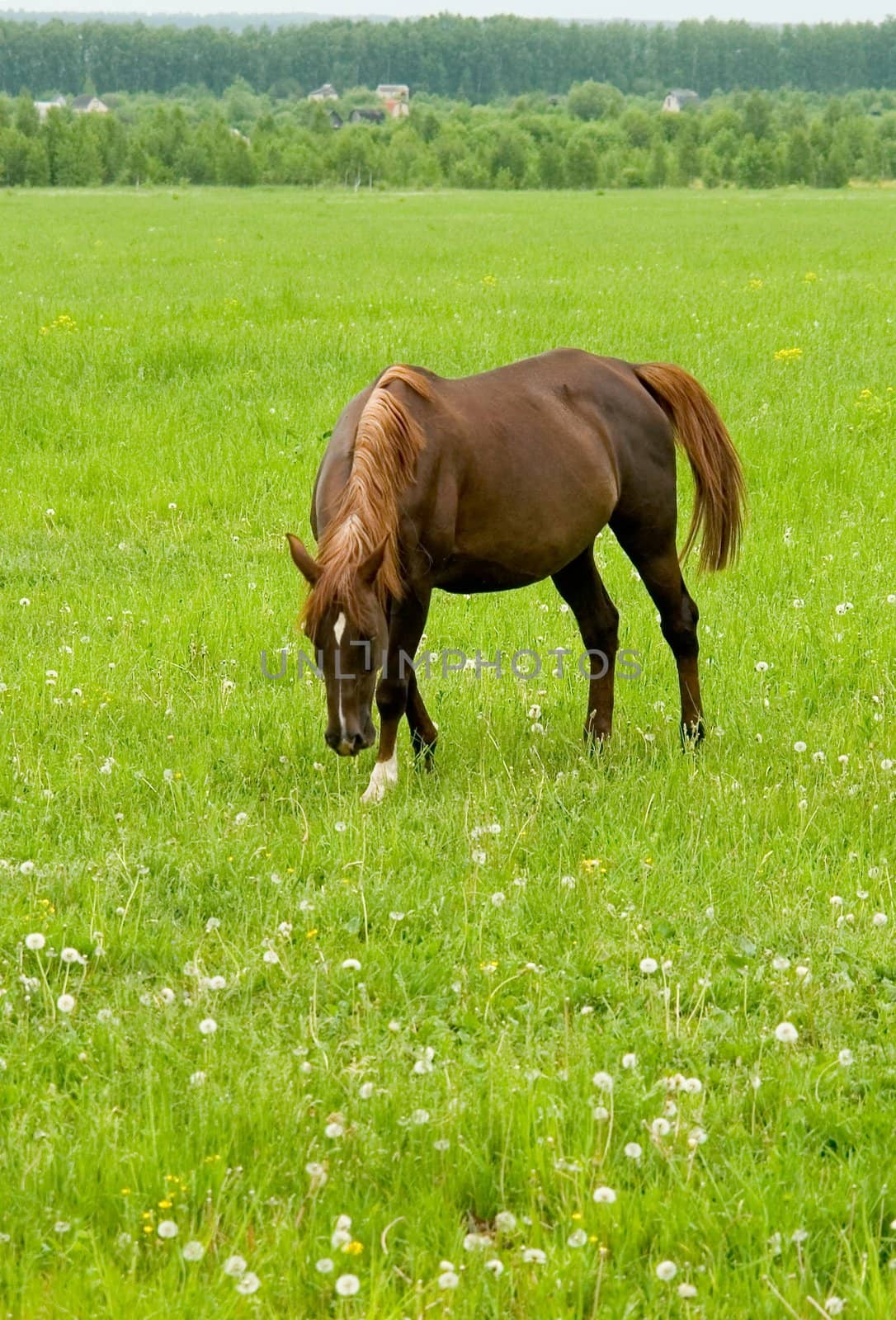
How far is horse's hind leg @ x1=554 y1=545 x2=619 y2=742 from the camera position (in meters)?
7.39

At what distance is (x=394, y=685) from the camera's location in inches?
247

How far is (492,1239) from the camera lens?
3396 mm

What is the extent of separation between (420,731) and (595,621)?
128cm

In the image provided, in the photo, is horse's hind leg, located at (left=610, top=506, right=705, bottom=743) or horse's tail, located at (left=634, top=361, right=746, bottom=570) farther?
horse's tail, located at (left=634, top=361, right=746, bottom=570)

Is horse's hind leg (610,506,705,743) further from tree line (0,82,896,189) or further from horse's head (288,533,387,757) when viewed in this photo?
tree line (0,82,896,189)

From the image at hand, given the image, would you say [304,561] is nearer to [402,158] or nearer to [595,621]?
[595,621]

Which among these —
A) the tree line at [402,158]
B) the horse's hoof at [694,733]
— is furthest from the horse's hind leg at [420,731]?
the tree line at [402,158]

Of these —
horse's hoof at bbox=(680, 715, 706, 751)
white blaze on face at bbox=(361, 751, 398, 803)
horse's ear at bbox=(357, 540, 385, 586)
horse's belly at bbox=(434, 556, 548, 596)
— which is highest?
horse's ear at bbox=(357, 540, 385, 586)

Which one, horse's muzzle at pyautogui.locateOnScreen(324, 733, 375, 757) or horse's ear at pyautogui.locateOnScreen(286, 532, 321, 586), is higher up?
horse's ear at pyautogui.locateOnScreen(286, 532, 321, 586)

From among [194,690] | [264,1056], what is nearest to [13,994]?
[264,1056]

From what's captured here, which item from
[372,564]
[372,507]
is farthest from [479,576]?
[372,564]

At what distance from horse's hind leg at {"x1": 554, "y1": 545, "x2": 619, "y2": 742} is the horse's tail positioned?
1.67ft

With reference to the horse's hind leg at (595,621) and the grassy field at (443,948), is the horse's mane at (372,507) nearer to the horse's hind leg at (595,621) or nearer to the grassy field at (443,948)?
the grassy field at (443,948)

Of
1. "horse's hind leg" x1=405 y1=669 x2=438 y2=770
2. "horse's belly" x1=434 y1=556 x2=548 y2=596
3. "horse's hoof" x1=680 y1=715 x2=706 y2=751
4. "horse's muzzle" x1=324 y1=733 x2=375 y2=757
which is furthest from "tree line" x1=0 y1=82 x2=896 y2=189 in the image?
"horse's muzzle" x1=324 y1=733 x2=375 y2=757
